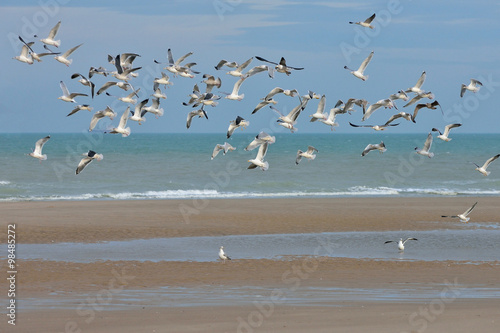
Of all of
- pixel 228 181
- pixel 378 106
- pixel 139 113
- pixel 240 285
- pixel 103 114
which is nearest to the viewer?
pixel 240 285

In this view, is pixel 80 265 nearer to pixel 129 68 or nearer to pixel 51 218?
pixel 129 68

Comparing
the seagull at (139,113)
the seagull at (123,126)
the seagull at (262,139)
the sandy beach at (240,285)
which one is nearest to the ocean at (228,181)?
the sandy beach at (240,285)

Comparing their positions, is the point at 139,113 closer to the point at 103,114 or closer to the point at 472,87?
the point at 103,114

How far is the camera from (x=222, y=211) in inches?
1206

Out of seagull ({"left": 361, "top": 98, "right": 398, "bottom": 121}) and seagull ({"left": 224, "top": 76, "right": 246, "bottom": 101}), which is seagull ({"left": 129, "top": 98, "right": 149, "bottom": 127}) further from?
seagull ({"left": 361, "top": 98, "right": 398, "bottom": 121})

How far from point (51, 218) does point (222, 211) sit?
6624 mm

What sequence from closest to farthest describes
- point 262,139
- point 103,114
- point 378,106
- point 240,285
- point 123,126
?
point 240,285, point 262,139, point 103,114, point 123,126, point 378,106

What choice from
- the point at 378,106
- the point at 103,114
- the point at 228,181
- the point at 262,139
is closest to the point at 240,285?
the point at 262,139

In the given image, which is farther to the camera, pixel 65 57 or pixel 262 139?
pixel 65 57

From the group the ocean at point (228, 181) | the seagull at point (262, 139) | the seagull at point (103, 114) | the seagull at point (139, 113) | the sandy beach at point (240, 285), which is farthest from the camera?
the ocean at point (228, 181)

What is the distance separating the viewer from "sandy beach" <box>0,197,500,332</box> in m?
12.3

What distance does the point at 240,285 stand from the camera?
51.9 ft

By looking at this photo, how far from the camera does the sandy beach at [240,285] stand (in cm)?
1231

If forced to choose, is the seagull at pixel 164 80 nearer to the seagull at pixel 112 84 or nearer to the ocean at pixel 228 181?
the seagull at pixel 112 84
